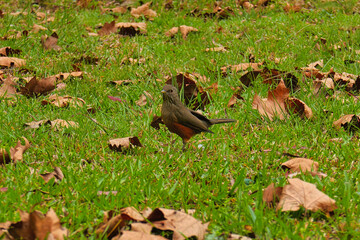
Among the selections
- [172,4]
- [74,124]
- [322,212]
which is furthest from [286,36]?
[322,212]

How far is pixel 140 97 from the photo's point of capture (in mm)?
4359

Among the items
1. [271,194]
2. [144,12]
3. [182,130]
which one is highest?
[271,194]

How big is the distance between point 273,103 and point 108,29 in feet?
9.90

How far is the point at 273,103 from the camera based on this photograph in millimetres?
3855

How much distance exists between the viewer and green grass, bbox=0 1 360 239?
2.43 metres

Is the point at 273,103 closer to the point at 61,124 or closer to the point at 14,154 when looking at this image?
the point at 61,124

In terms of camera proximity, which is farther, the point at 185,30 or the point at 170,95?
the point at 185,30

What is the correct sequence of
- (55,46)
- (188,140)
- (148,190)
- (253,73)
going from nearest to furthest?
(148,190), (188,140), (253,73), (55,46)

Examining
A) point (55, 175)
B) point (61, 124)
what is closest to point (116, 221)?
point (55, 175)

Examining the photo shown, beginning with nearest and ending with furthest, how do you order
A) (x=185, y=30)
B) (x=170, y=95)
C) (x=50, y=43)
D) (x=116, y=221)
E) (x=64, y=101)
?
(x=116, y=221) < (x=170, y=95) < (x=64, y=101) < (x=50, y=43) < (x=185, y=30)

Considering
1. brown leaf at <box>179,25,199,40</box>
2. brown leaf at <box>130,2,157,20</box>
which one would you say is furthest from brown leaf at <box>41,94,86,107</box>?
brown leaf at <box>130,2,157,20</box>

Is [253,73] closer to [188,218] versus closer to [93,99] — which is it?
[93,99]

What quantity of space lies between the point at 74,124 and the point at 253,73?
181 cm

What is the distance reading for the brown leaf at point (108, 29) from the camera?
20.0 feet
